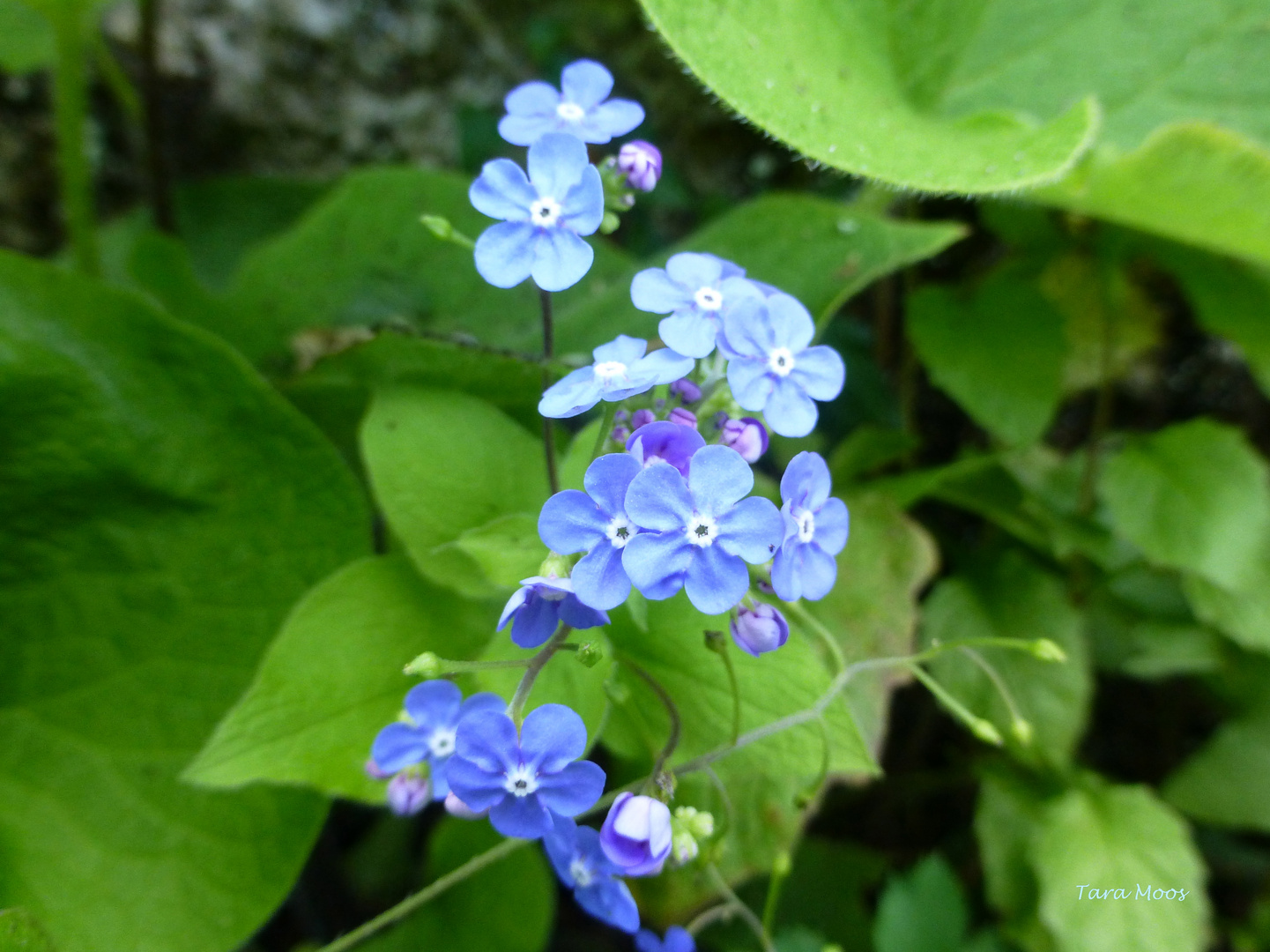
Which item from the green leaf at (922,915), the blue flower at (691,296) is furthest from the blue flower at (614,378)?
the green leaf at (922,915)

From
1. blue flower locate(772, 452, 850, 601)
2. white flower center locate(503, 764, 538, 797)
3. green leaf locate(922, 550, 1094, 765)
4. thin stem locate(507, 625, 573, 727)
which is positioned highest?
blue flower locate(772, 452, 850, 601)

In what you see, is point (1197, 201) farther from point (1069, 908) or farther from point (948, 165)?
point (1069, 908)

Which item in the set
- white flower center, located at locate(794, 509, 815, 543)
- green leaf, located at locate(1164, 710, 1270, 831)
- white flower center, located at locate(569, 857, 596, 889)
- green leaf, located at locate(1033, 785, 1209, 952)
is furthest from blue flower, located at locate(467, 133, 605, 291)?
green leaf, located at locate(1164, 710, 1270, 831)

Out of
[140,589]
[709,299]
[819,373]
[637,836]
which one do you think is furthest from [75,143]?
[637,836]

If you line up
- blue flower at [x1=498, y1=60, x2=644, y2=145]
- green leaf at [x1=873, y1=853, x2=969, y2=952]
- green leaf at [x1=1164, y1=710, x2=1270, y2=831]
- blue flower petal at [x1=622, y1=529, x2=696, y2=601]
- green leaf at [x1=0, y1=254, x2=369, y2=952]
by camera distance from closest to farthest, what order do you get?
blue flower petal at [x1=622, y1=529, x2=696, y2=601]
blue flower at [x1=498, y1=60, x2=644, y2=145]
green leaf at [x1=0, y1=254, x2=369, y2=952]
green leaf at [x1=873, y1=853, x2=969, y2=952]
green leaf at [x1=1164, y1=710, x2=1270, y2=831]

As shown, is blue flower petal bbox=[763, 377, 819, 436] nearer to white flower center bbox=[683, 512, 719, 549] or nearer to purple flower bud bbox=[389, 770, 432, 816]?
white flower center bbox=[683, 512, 719, 549]

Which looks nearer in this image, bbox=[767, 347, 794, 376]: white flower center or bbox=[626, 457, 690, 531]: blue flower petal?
bbox=[626, 457, 690, 531]: blue flower petal

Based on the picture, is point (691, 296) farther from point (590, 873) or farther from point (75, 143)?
point (75, 143)

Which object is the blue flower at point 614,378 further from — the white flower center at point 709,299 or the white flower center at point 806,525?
the white flower center at point 806,525
